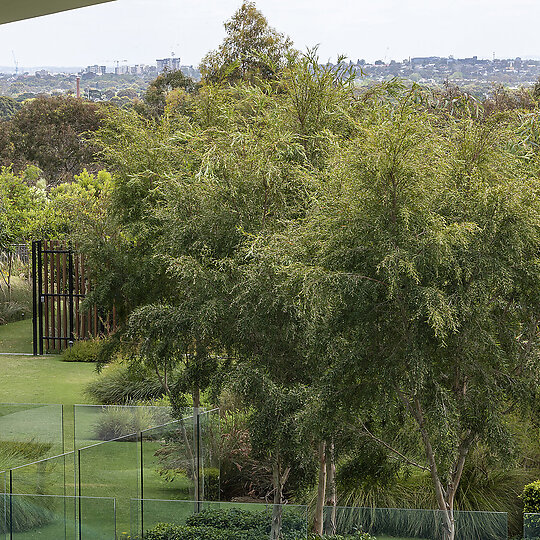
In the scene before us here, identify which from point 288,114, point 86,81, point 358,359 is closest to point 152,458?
point 358,359

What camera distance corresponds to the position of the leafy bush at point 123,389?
917 cm

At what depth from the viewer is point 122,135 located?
7516 mm

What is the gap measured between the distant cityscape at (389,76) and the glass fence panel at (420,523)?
85.1 ft

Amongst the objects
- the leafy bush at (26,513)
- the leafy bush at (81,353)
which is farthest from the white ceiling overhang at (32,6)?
the leafy bush at (81,353)

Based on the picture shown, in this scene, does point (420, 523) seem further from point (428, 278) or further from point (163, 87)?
point (163, 87)

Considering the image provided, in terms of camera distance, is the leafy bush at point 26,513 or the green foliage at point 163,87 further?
the green foliage at point 163,87

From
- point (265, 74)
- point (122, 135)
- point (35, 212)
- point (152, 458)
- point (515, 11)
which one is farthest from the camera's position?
point (515, 11)

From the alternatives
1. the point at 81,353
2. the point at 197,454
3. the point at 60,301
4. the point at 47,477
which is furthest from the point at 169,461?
the point at 60,301

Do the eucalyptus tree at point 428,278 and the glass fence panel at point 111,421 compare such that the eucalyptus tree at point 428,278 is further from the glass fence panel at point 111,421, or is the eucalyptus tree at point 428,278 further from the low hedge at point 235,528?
the glass fence panel at point 111,421

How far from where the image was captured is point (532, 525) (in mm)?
4809

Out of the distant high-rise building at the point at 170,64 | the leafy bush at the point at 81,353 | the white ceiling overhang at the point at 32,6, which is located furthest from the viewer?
the distant high-rise building at the point at 170,64

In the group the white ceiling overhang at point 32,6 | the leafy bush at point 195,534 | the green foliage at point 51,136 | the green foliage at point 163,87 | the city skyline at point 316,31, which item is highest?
the city skyline at point 316,31

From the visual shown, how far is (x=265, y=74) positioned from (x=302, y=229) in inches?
808

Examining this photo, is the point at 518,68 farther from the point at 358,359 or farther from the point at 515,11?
the point at 515,11
